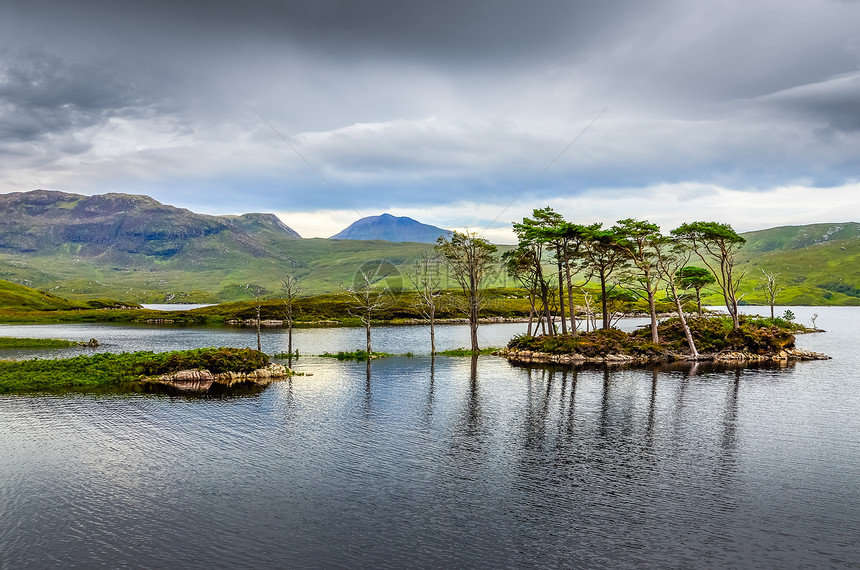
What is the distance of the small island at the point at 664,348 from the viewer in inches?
3248

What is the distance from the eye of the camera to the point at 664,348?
8638 cm

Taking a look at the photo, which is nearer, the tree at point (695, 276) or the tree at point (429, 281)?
the tree at point (429, 281)

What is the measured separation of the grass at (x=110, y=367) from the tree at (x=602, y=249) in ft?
177

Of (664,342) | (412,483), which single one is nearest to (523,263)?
(664,342)

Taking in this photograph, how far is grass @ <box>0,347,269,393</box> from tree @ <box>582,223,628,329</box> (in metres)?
54.1

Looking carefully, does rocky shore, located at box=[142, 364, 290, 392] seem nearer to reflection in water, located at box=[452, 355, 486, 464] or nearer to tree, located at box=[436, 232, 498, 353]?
reflection in water, located at box=[452, 355, 486, 464]

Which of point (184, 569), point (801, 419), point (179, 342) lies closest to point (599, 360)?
point (801, 419)

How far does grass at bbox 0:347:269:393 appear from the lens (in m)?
59.3

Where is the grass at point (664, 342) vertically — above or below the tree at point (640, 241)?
below

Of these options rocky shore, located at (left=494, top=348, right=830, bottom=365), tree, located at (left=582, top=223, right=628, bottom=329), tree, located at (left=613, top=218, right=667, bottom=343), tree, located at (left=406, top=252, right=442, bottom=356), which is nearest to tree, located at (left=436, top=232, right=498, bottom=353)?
tree, located at (left=406, top=252, right=442, bottom=356)

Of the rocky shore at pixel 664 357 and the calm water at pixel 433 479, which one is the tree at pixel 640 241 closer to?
the rocky shore at pixel 664 357

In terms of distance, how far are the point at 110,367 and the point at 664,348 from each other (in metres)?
82.7

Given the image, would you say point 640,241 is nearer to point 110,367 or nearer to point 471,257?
point 471,257

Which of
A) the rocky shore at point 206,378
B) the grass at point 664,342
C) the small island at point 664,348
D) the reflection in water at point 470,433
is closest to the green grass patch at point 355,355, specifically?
the rocky shore at point 206,378
